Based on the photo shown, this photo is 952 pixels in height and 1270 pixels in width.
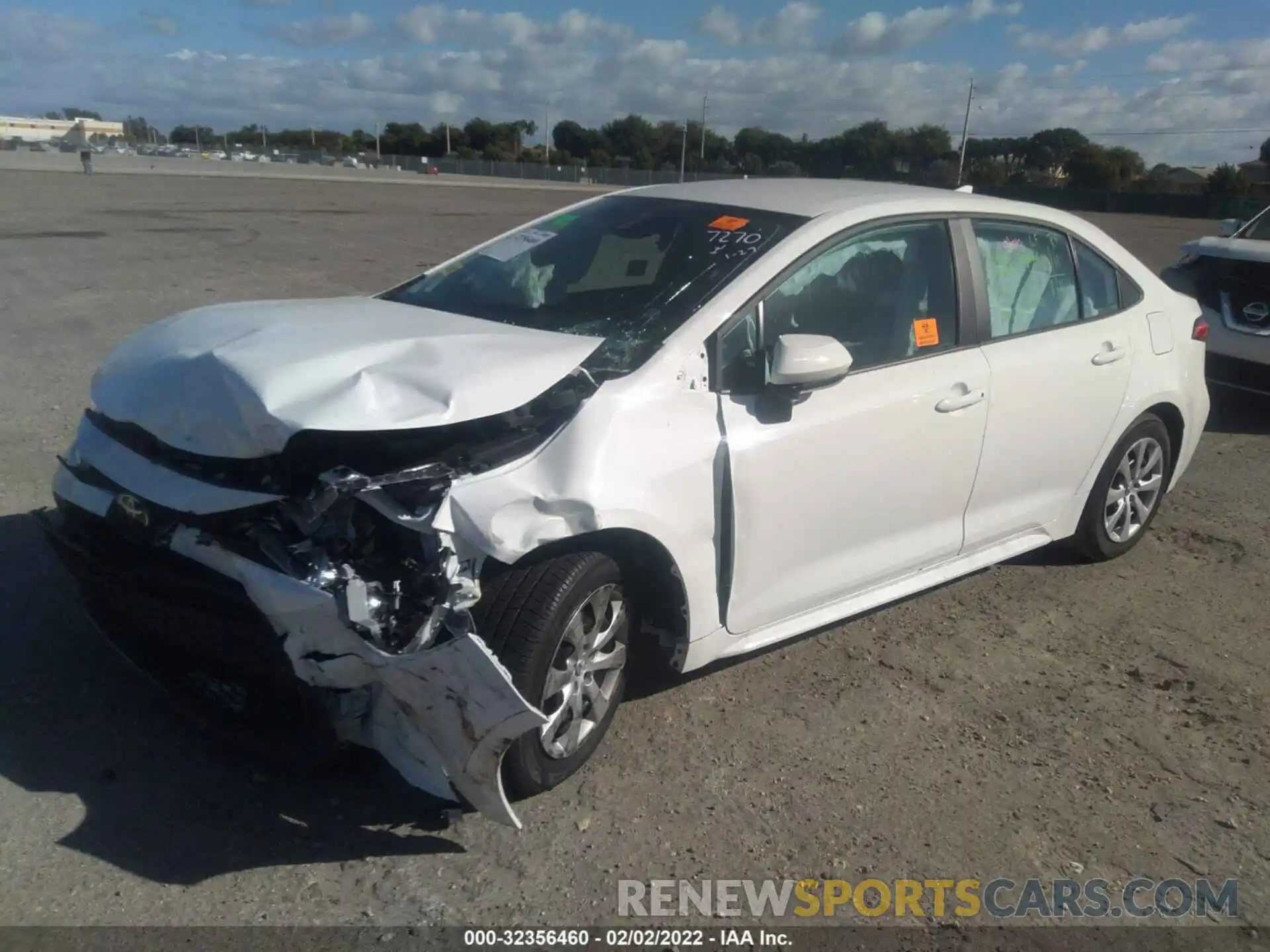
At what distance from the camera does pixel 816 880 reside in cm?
296

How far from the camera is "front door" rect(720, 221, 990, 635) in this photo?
11.4 feet

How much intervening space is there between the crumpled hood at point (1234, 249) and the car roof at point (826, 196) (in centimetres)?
429

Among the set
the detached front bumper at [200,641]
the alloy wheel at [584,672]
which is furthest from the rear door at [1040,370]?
the detached front bumper at [200,641]

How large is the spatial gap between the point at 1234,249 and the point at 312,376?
7.99 m

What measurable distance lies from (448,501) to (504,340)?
0.76 m

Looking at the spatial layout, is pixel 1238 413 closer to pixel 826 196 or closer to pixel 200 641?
pixel 826 196

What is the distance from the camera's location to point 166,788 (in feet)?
10.2

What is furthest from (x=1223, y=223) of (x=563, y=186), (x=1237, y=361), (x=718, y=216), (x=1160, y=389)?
(x=563, y=186)

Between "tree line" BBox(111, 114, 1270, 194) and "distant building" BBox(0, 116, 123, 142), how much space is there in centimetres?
2153

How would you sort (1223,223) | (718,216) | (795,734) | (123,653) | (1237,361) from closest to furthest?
(123,653), (795,734), (718,216), (1237,361), (1223,223)

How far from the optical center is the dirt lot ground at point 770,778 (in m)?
2.84

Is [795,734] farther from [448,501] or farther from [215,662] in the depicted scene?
[215,662]

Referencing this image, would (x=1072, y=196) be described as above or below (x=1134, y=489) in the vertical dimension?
below

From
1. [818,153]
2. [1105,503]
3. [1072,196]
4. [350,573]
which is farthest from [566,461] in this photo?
[1072,196]
